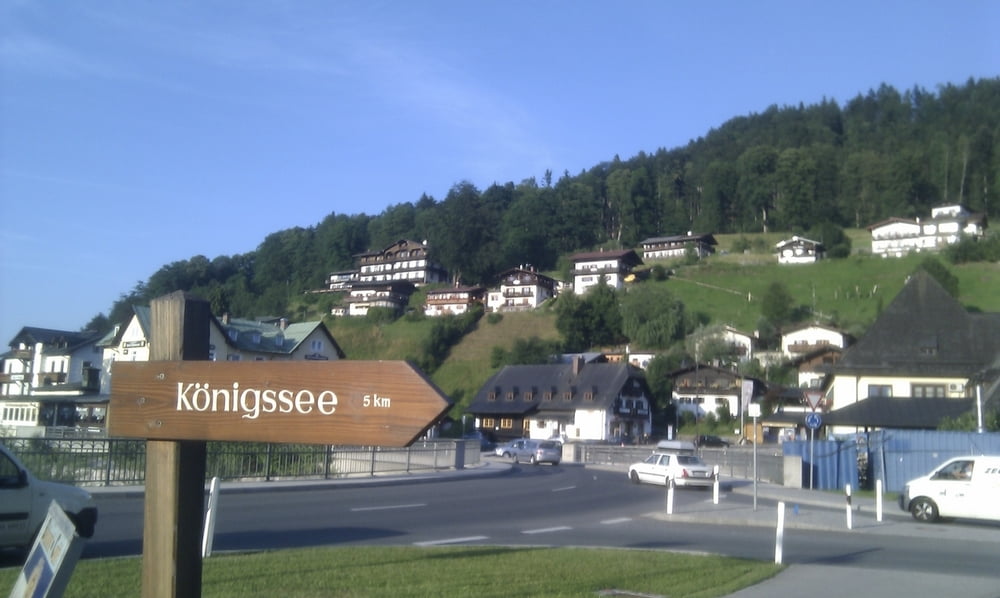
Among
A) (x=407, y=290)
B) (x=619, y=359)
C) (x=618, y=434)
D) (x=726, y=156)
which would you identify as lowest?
(x=618, y=434)

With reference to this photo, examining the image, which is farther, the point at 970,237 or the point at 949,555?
the point at 970,237

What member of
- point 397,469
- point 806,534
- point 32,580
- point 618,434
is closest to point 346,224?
point 618,434

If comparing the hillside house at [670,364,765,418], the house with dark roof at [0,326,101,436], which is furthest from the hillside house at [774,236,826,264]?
the house with dark roof at [0,326,101,436]

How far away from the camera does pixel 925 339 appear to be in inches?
2184

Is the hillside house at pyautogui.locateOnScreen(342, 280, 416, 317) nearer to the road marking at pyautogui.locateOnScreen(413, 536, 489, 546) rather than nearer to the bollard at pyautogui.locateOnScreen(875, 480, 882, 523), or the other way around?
the bollard at pyautogui.locateOnScreen(875, 480, 882, 523)

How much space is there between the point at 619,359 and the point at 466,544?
91.0 m

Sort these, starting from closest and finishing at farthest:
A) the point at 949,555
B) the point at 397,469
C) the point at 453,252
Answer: the point at 949,555
the point at 397,469
the point at 453,252

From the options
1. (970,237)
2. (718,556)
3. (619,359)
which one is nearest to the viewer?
(718,556)

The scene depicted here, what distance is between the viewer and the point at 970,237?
111375mm

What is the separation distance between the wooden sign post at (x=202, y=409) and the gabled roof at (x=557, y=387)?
79.3 metres

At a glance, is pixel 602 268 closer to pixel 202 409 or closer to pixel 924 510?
pixel 924 510

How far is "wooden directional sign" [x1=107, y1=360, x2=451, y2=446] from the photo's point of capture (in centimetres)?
399

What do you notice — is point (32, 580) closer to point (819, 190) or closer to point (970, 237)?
point (970, 237)

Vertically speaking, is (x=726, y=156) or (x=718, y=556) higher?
(x=726, y=156)
